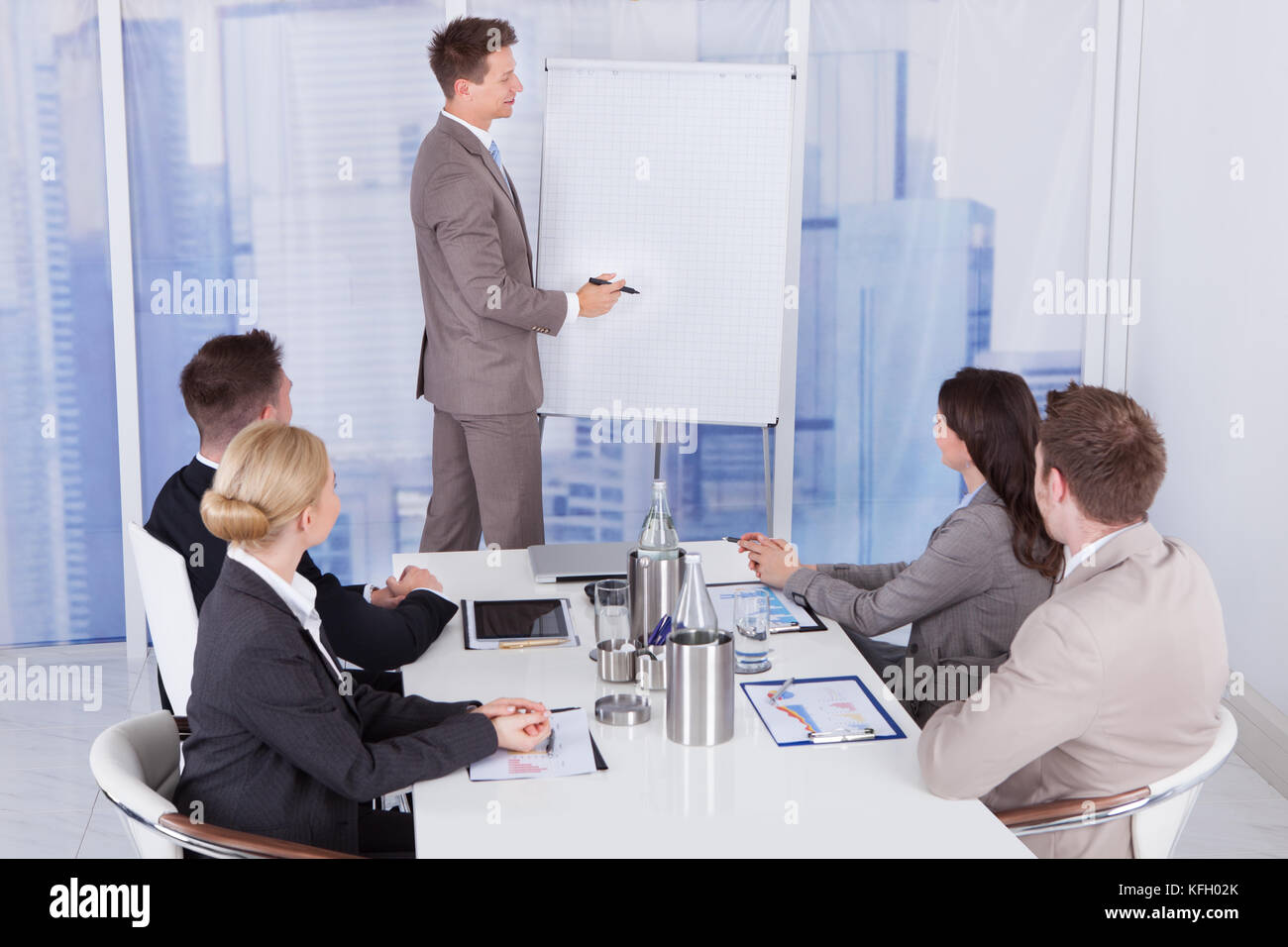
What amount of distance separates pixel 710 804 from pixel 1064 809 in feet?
1.66

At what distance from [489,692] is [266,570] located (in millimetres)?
444

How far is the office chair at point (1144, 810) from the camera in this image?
174 cm

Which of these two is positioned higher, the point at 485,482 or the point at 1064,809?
the point at 485,482

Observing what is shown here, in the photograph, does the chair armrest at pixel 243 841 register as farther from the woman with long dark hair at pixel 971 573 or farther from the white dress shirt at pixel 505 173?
the white dress shirt at pixel 505 173

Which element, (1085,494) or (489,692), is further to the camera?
(489,692)

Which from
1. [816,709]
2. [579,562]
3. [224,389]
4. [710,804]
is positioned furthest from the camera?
[579,562]

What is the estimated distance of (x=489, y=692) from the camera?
2051mm

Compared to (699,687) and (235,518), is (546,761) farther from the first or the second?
(235,518)

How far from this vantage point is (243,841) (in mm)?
1664

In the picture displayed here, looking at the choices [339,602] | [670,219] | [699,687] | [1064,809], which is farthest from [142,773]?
[670,219]

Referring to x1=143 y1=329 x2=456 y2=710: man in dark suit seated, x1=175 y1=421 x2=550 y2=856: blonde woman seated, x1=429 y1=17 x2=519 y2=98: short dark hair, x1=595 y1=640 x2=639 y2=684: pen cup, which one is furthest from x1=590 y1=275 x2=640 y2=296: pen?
x1=175 y1=421 x2=550 y2=856: blonde woman seated

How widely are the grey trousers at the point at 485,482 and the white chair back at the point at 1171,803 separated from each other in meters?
2.24

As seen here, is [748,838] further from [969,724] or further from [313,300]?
[313,300]
